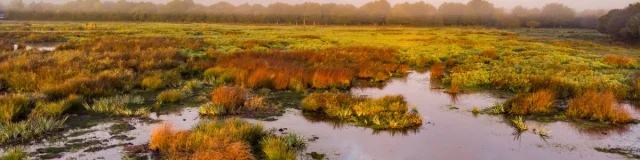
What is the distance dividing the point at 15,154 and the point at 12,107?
3.58m

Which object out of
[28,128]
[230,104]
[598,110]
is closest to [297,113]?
[230,104]

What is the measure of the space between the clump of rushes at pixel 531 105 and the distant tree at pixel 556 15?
136m

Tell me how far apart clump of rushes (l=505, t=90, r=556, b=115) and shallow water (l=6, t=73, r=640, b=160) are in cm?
76

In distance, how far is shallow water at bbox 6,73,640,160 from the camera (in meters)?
9.94

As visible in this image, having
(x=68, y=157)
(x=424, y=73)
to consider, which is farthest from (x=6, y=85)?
(x=424, y=73)

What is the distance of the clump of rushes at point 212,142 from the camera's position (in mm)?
8445

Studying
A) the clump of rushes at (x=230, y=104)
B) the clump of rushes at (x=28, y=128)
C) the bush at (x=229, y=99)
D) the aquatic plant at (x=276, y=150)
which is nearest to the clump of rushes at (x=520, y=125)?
the aquatic plant at (x=276, y=150)

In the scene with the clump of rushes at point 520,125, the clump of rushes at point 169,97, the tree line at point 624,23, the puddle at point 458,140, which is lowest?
the puddle at point 458,140

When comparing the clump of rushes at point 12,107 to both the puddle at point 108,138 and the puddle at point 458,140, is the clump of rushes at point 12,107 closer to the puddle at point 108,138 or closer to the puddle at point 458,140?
the puddle at point 108,138

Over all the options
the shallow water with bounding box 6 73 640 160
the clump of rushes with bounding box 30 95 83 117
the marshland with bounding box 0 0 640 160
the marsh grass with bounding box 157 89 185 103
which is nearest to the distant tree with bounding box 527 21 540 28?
the marshland with bounding box 0 0 640 160

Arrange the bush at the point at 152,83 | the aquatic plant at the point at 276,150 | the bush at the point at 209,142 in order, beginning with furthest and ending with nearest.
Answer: the bush at the point at 152,83 → the aquatic plant at the point at 276,150 → the bush at the point at 209,142

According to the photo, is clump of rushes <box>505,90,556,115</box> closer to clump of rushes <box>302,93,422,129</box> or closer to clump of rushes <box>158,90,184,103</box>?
clump of rushes <box>302,93,422,129</box>

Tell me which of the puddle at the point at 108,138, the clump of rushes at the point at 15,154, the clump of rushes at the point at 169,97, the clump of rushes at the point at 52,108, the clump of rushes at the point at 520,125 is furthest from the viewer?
the clump of rushes at the point at 169,97

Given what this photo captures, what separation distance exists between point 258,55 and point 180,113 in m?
14.8
